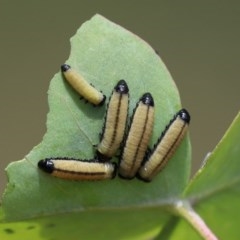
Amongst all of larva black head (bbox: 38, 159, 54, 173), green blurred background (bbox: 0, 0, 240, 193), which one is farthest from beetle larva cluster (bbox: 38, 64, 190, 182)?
green blurred background (bbox: 0, 0, 240, 193)

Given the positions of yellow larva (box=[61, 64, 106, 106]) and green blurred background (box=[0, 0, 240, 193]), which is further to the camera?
green blurred background (box=[0, 0, 240, 193])

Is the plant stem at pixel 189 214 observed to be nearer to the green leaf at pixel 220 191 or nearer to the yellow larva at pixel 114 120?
the green leaf at pixel 220 191

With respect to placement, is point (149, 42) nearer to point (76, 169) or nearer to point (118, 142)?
point (118, 142)

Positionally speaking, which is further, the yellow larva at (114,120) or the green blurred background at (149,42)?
the green blurred background at (149,42)

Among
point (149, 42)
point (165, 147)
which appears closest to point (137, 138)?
point (165, 147)

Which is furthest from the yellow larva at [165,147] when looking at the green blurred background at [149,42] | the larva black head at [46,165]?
the green blurred background at [149,42]

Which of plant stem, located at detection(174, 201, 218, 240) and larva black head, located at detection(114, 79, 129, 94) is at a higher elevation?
larva black head, located at detection(114, 79, 129, 94)

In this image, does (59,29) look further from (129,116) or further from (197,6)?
(129,116)

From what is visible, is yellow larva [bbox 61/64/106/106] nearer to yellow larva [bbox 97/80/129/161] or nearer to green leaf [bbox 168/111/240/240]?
yellow larva [bbox 97/80/129/161]
